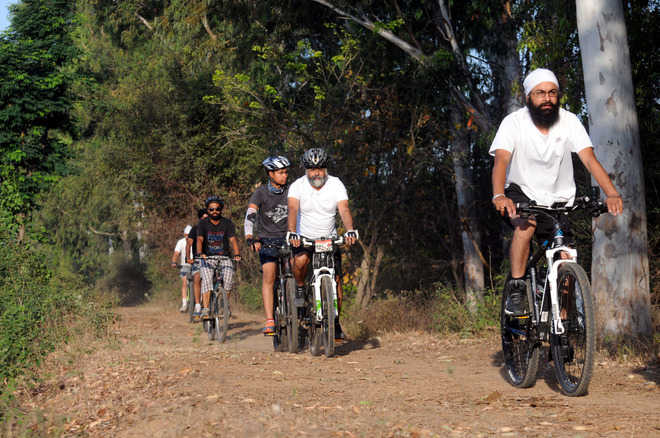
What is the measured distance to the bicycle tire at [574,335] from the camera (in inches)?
213

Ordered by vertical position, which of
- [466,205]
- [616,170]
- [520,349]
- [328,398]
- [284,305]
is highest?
[466,205]

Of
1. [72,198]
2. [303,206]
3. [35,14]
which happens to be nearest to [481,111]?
[303,206]

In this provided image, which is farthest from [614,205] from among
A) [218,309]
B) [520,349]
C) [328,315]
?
[218,309]

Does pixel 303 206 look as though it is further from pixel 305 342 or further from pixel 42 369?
pixel 42 369

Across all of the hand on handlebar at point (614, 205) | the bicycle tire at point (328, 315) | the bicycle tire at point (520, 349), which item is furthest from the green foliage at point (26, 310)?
the hand on handlebar at point (614, 205)

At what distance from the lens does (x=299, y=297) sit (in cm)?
925

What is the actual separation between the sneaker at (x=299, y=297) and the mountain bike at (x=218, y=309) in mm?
3338

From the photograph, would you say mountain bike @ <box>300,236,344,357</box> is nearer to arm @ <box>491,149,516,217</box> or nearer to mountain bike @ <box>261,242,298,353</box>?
mountain bike @ <box>261,242,298,353</box>

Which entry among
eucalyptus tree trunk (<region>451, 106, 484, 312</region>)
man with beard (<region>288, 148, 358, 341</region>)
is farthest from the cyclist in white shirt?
man with beard (<region>288, 148, 358, 341</region>)

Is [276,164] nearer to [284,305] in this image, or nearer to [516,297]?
[284,305]

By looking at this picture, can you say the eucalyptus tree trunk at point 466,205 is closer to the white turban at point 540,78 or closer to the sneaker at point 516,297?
the sneaker at point 516,297

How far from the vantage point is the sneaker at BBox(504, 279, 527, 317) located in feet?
19.9

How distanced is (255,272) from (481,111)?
959 cm

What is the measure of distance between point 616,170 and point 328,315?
10.9ft
